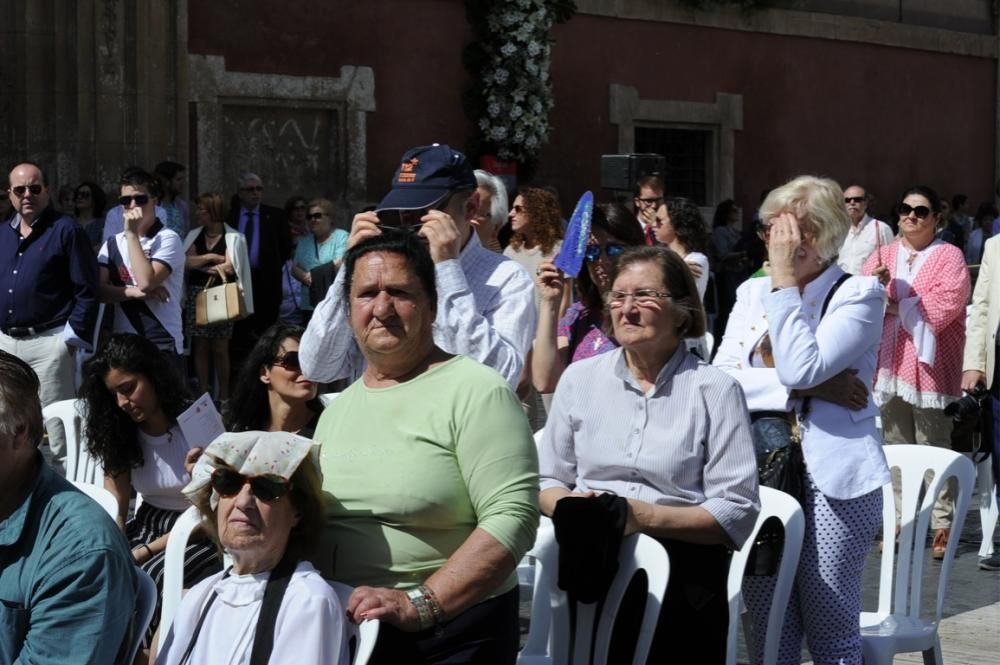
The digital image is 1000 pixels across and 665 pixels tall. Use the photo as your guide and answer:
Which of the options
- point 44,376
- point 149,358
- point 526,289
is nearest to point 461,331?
point 526,289

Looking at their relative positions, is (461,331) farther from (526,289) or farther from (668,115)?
(668,115)

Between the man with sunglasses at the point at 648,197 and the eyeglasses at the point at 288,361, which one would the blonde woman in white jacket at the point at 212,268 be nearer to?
the man with sunglasses at the point at 648,197

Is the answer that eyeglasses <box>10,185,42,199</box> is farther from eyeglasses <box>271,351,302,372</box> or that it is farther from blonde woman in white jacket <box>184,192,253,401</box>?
eyeglasses <box>271,351,302,372</box>

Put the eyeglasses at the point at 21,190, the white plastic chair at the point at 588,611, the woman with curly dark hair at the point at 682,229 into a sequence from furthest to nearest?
the eyeglasses at the point at 21,190
the woman with curly dark hair at the point at 682,229
the white plastic chair at the point at 588,611

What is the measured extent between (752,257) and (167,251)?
23.3ft

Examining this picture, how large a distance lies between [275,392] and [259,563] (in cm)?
186

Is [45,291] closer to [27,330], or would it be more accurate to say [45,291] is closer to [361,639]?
[27,330]

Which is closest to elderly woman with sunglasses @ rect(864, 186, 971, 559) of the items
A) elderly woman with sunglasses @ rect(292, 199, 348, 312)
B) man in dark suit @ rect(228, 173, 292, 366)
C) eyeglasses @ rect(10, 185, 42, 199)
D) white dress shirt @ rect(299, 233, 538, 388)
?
white dress shirt @ rect(299, 233, 538, 388)

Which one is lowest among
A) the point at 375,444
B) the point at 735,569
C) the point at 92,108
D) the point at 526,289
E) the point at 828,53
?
the point at 735,569

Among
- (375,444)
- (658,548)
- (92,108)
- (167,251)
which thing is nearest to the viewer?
(375,444)

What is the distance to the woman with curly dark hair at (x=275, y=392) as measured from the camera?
215 inches

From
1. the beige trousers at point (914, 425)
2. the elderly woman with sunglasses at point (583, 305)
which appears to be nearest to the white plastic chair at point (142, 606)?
the elderly woman with sunglasses at point (583, 305)

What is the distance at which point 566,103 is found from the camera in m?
17.9

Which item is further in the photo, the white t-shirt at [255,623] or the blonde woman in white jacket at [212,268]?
the blonde woman in white jacket at [212,268]
